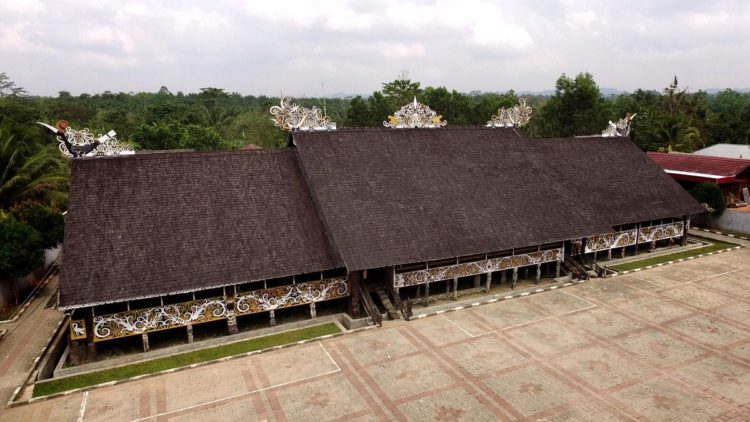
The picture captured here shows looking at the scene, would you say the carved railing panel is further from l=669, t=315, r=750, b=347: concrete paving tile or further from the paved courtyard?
l=669, t=315, r=750, b=347: concrete paving tile

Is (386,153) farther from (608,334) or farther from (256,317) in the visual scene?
(608,334)

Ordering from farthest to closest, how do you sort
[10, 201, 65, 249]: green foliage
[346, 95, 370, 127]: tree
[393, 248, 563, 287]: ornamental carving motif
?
[346, 95, 370, 127]: tree, [10, 201, 65, 249]: green foliage, [393, 248, 563, 287]: ornamental carving motif

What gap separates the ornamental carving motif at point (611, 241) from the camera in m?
21.4

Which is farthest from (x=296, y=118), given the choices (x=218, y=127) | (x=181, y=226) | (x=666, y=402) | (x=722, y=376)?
(x=218, y=127)

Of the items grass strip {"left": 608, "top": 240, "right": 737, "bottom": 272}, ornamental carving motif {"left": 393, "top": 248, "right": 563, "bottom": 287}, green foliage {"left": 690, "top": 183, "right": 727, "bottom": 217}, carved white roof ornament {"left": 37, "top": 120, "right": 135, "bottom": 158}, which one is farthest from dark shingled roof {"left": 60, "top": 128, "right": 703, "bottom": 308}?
green foliage {"left": 690, "top": 183, "right": 727, "bottom": 217}

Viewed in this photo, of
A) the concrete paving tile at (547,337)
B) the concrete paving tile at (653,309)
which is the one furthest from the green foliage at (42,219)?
the concrete paving tile at (653,309)

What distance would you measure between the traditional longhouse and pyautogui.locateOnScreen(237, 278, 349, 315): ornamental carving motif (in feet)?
0.13

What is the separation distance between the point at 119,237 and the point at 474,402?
11525 mm

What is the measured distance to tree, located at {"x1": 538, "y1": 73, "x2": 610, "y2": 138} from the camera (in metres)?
44.0

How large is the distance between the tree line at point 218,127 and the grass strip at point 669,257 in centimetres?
1658

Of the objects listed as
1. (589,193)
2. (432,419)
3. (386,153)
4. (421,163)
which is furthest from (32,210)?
(589,193)

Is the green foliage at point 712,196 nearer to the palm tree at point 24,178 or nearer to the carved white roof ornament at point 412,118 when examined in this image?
the carved white roof ornament at point 412,118

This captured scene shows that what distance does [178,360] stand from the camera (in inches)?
563

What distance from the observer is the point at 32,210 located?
19766 mm
